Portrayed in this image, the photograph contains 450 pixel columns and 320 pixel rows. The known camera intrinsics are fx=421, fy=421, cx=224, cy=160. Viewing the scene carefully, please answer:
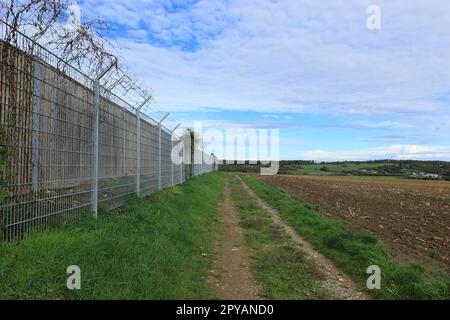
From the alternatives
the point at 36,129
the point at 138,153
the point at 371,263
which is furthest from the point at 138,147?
the point at 371,263

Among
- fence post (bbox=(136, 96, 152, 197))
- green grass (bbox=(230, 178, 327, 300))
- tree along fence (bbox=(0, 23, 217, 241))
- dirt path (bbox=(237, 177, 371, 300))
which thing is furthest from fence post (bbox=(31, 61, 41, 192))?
fence post (bbox=(136, 96, 152, 197))

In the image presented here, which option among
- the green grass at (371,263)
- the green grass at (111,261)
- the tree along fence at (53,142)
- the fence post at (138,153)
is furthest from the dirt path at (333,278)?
the fence post at (138,153)

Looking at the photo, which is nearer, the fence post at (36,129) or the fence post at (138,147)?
the fence post at (36,129)

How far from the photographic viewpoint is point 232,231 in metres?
10.9

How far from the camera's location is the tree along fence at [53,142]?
5.04 m

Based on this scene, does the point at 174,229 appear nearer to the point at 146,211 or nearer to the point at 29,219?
the point at 146,211

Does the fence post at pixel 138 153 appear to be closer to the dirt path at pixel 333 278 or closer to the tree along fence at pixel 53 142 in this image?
the tree along fence at pixel 53 142

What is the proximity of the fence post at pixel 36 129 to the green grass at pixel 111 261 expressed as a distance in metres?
0.76

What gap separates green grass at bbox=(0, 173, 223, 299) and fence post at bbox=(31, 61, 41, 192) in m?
0.76

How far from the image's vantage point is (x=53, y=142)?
6203 millimetres

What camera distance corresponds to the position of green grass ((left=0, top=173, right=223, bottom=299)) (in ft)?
13.8

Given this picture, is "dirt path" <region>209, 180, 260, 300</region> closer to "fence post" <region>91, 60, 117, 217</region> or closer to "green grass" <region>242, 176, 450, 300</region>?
"green grass" <region>242, 176, 450, 300</region>
